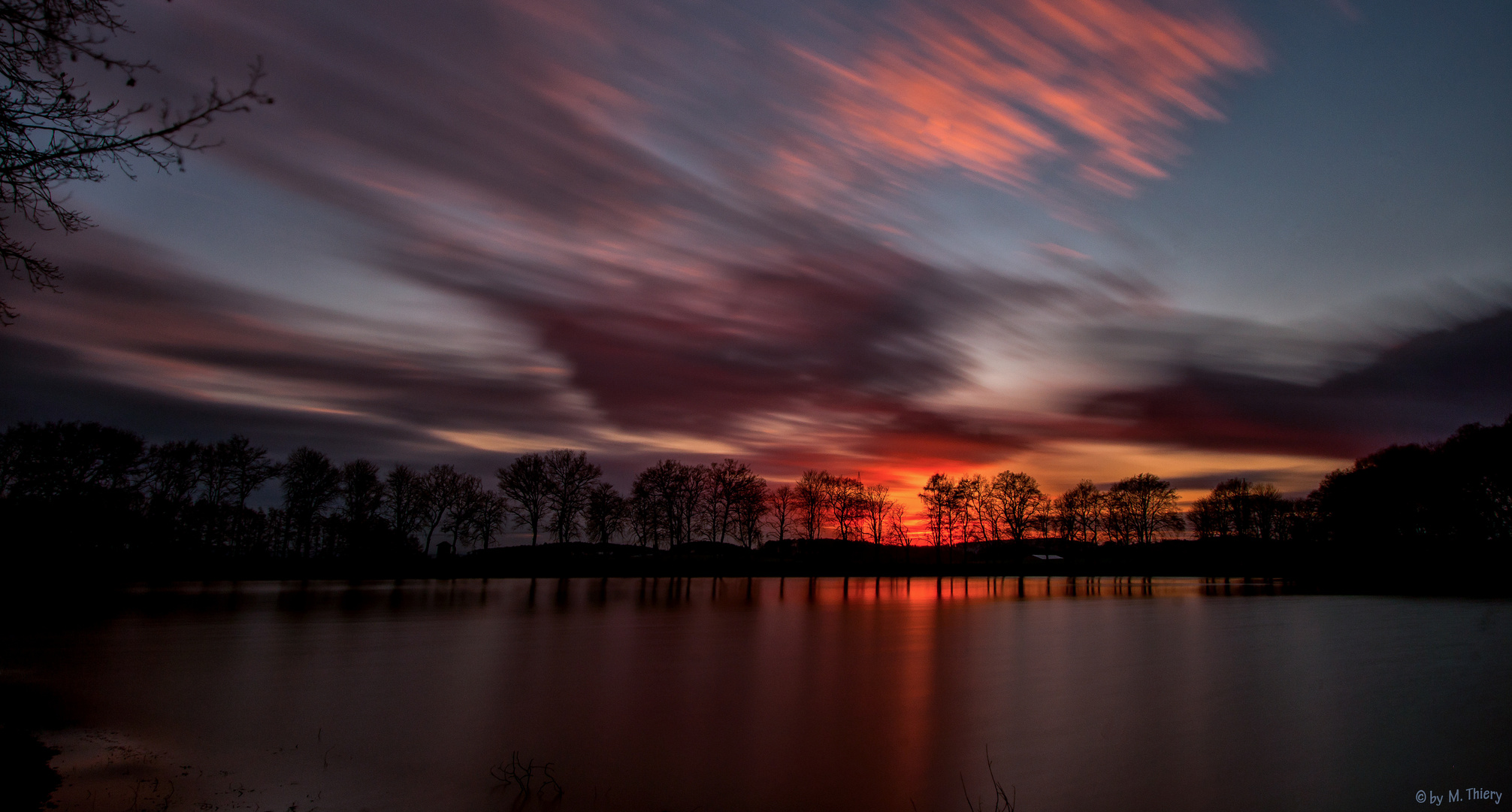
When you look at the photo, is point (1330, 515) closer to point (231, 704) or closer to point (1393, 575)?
point (1393, 575)

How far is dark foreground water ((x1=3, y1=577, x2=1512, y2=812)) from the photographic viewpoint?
43.6 ft

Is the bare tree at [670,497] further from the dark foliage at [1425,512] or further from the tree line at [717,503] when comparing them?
the dark foliage at [1425,512]

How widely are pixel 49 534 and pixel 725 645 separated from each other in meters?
22.9

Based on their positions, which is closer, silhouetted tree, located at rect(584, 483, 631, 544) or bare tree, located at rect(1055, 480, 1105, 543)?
silhouetted tree, located at rect(584, 483, 631, 544)

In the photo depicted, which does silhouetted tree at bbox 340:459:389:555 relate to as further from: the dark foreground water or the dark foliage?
the dark foliage

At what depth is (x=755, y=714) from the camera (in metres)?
19.3

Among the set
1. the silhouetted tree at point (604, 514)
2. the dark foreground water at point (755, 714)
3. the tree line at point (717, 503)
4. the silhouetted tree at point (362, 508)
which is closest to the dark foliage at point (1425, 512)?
the tree line at point (717, 503)

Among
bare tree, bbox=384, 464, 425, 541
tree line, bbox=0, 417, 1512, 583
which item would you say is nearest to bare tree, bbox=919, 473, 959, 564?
tree line, bbox=0, 417, 1512, 583

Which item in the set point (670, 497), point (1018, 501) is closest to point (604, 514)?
point (670, 497)

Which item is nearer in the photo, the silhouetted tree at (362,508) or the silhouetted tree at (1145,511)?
the silhouetted tree at (362,508)

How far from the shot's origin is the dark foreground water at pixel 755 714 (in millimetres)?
13297

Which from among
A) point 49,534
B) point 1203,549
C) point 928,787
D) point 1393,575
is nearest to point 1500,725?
point 928,787

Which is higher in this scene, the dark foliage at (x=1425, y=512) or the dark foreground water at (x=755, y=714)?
the dark foliage at (x=1425, y=512)

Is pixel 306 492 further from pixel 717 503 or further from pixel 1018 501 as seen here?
pixel 1018 501
